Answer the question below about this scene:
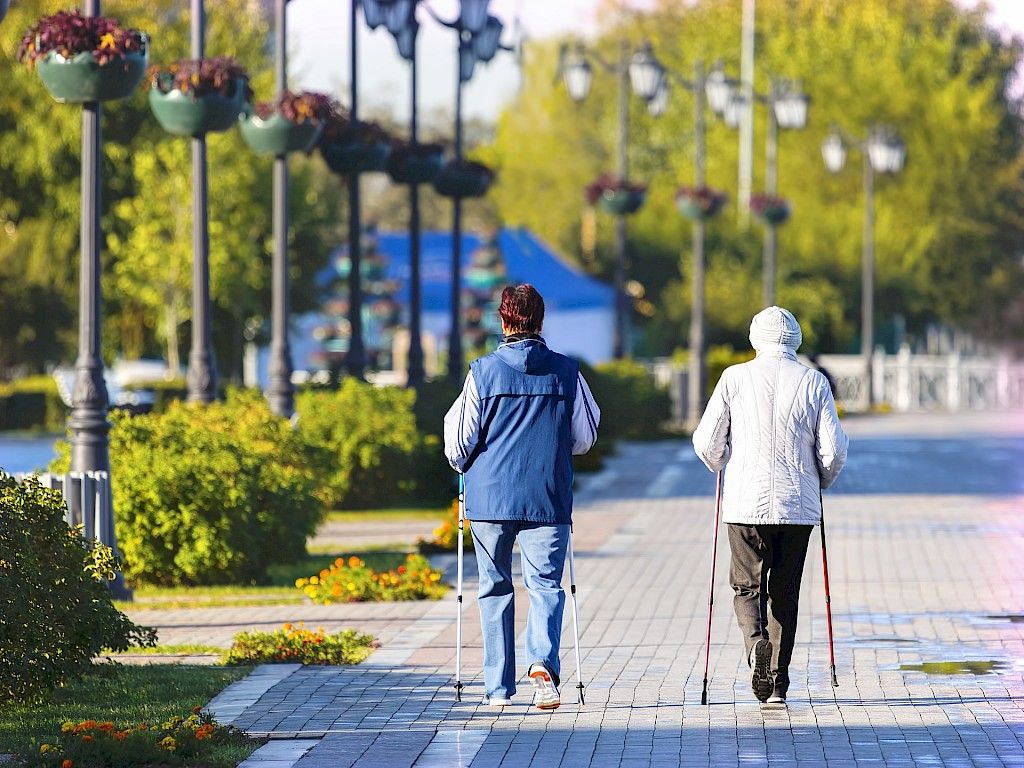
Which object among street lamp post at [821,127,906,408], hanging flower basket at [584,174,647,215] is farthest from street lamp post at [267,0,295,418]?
street lamp post at [821,127,906,408]

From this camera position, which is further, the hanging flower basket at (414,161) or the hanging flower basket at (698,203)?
the hanging flower basket at (698,203)

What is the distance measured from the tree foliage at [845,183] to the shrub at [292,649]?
41.8 metres

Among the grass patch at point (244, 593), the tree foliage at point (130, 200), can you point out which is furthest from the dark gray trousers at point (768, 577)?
the tree foliage at point (130, 200)

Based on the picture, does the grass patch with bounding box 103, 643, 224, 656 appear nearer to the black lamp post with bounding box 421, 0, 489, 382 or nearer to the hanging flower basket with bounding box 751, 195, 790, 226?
the black lamp post with bounding box 421, 0, 489, 382

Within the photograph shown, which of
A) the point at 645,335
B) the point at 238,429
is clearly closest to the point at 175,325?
the point at 645,335

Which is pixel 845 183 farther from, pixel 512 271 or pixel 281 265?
pixel 281 265

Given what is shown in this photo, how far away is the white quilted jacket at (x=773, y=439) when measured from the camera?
9.09 metres

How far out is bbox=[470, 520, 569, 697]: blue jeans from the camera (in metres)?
8.95

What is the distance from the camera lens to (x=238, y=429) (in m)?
16.8

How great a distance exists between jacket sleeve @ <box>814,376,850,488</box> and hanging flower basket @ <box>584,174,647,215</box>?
27246mm

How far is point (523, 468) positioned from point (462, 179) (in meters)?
19.9

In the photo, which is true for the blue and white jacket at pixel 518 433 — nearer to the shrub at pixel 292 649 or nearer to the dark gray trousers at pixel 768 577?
the dark gray trousers at pixel 768 577

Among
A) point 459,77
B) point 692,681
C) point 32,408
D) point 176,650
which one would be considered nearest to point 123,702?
point 176,650

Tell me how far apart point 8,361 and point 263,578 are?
34.2 m
